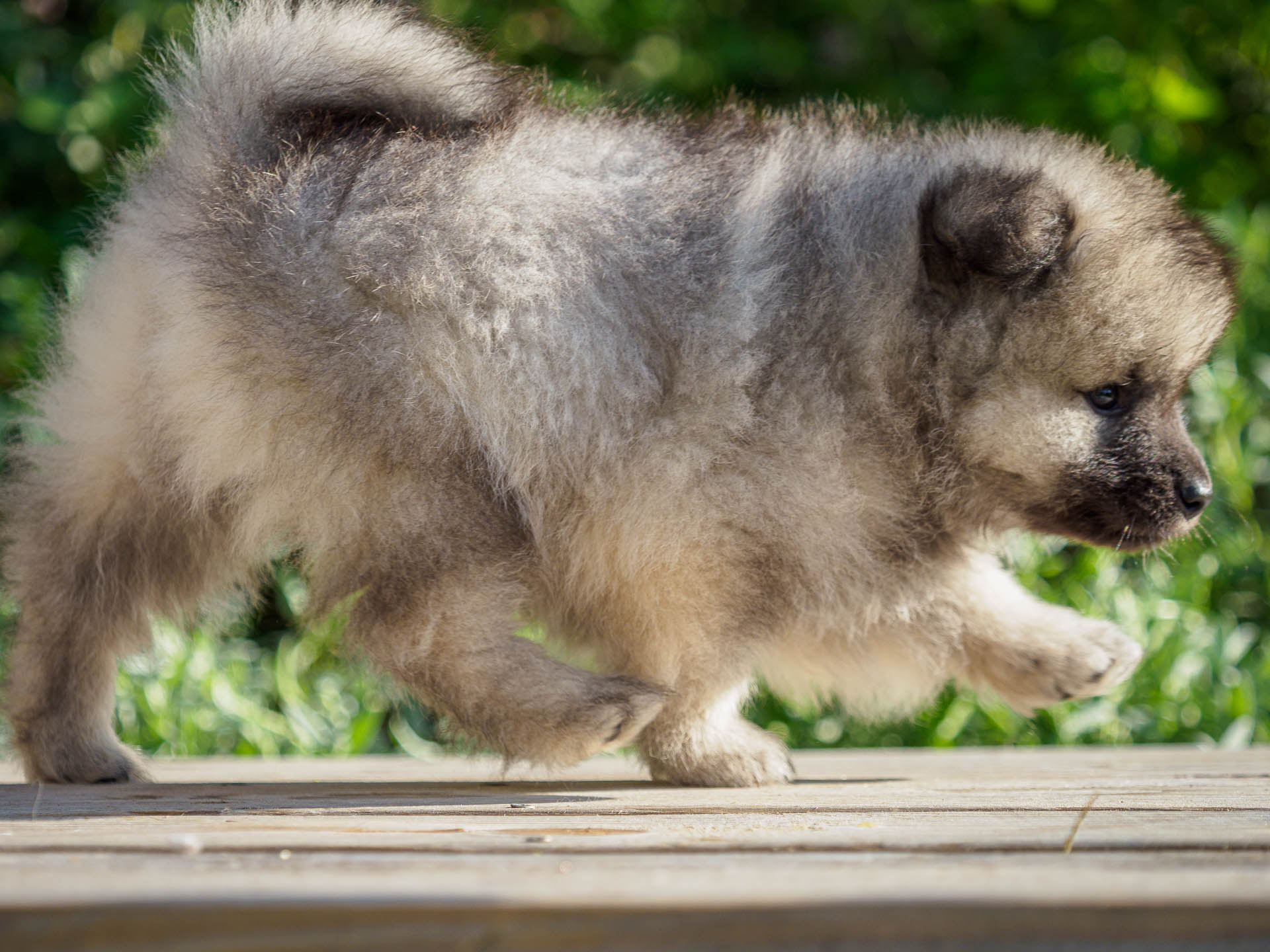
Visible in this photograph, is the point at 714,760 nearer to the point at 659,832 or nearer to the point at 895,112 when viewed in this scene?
the point at 659,832

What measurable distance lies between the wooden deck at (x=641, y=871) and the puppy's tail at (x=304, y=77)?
1257mm

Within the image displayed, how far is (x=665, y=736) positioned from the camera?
8.75ft

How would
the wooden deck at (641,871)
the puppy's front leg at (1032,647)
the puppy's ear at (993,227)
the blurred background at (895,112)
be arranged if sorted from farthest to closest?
the blurred background at (895,112) → the puppy's front leg at (1032,647) → the puppy's ear at (993,227) → the wooden deck at (641,871)

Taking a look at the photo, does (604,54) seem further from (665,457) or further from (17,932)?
(17,932)

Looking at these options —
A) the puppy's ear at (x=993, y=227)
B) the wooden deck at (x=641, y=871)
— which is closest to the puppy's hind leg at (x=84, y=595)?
the wooden deck at (x=641, y=871)

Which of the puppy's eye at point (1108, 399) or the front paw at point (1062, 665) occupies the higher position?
the puppy's eye at point (1108, 399)

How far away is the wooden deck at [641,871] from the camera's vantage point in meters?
1.18

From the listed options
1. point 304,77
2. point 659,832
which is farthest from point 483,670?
point 304,77

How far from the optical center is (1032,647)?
10.1ft

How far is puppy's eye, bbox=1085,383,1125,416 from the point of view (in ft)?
8.98

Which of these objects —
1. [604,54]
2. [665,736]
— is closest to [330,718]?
[665,736]

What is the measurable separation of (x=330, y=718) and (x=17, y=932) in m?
3.53

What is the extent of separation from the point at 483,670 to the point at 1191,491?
158 cm

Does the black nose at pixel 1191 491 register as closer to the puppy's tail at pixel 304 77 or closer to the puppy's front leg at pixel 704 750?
the puppy's front leg at pixel 704 750
